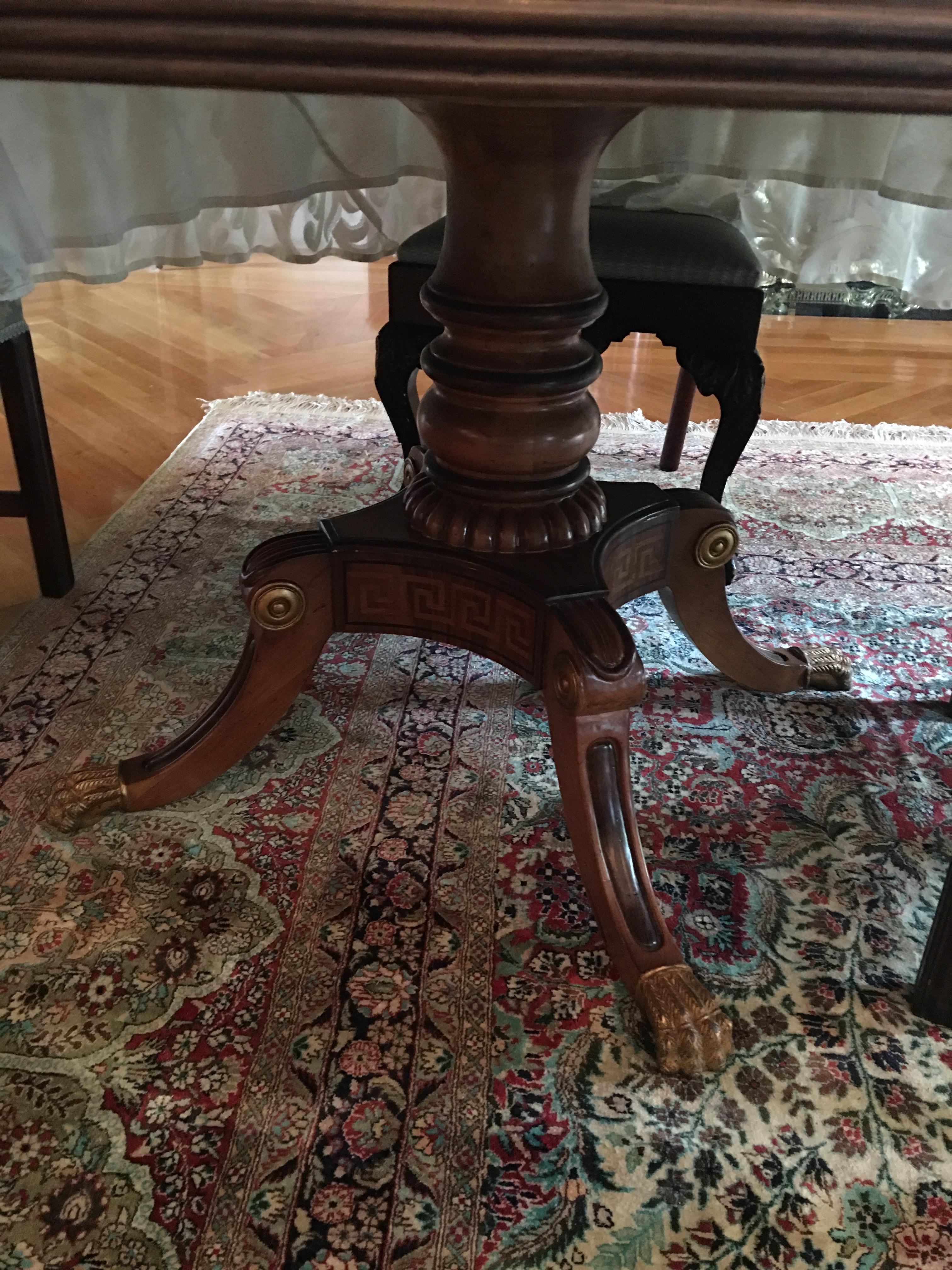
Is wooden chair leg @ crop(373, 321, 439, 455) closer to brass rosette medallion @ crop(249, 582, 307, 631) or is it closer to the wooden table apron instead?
the wooden table apron

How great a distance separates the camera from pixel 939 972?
73 centimetres

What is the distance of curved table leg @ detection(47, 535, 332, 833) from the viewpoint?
34.4 inches

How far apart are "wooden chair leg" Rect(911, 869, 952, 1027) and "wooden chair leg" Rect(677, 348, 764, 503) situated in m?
0.55

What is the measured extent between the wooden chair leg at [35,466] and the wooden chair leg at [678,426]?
0.94 m

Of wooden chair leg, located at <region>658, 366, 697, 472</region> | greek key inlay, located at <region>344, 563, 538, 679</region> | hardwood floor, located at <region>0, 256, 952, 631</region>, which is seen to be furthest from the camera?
hardwood floor, located at <region>0, 256, 952, 631</region>

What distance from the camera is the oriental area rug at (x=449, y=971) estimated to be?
24.0 inches

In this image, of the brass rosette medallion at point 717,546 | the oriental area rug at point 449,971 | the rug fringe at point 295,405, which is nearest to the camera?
the oriental area rug at point 449,971

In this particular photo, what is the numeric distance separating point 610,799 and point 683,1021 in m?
0.17

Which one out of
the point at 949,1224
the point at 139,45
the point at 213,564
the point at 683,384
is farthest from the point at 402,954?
the point at 683,384

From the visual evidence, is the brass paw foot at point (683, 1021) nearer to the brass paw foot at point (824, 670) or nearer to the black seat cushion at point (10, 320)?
the brass paw foot at point (824, 670)

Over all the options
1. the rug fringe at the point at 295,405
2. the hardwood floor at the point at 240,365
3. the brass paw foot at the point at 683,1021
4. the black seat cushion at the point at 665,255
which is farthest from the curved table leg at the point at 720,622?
the rug fringe at the point at 295,405

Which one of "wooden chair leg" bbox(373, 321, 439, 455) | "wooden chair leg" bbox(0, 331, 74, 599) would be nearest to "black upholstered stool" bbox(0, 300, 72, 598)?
"wooden chair leg" bbox(0, 331, 74, 599)

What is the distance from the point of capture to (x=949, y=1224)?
608mm

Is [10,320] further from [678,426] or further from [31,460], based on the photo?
[678,426]
